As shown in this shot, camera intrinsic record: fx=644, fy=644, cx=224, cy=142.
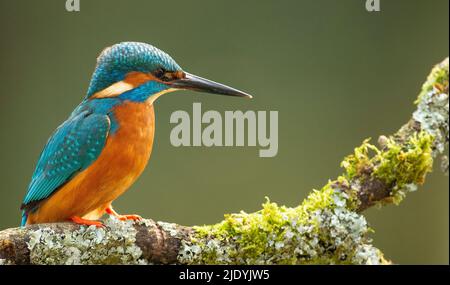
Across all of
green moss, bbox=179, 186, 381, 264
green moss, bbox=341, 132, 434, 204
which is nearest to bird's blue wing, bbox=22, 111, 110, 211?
green moss, bbox=179, 186, 381, 264

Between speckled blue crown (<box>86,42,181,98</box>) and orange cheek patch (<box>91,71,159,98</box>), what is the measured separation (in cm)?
1

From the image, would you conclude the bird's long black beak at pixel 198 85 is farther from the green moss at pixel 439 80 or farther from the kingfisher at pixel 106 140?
the green moss at pixel 439 80

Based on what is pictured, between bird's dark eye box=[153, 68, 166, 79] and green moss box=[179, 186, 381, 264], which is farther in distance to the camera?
bird's dark eye box=[153, 68, 166, 79]

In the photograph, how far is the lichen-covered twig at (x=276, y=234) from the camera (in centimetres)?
154

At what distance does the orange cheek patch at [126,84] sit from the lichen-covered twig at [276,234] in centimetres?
37

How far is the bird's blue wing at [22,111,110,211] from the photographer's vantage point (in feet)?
5.64

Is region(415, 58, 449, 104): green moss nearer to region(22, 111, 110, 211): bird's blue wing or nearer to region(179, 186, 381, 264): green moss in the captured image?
region(179, 186, 381, 264): green moss

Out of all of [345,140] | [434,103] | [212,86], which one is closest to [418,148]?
[434,103]

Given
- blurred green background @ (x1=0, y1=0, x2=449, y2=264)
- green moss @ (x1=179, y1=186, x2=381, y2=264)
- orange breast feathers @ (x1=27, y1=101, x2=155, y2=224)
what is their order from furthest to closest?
blurred green background @ (x1=0, y1=0, x2=449, y2=264)
orange breast feathers @ (x1=27, y1=101, x2=155, y2=224)
green moss @ (x1=179, y1=186, x2=381, y2=264)

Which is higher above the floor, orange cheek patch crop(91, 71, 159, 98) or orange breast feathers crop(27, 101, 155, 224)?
orange cheek patch crop(91, 71, 159, 98)

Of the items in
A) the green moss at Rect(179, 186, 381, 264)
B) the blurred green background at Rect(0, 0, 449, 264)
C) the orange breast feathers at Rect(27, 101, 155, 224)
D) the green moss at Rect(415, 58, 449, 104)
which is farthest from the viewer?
the blurred green background at Rect(0, 0, 449, 264)
